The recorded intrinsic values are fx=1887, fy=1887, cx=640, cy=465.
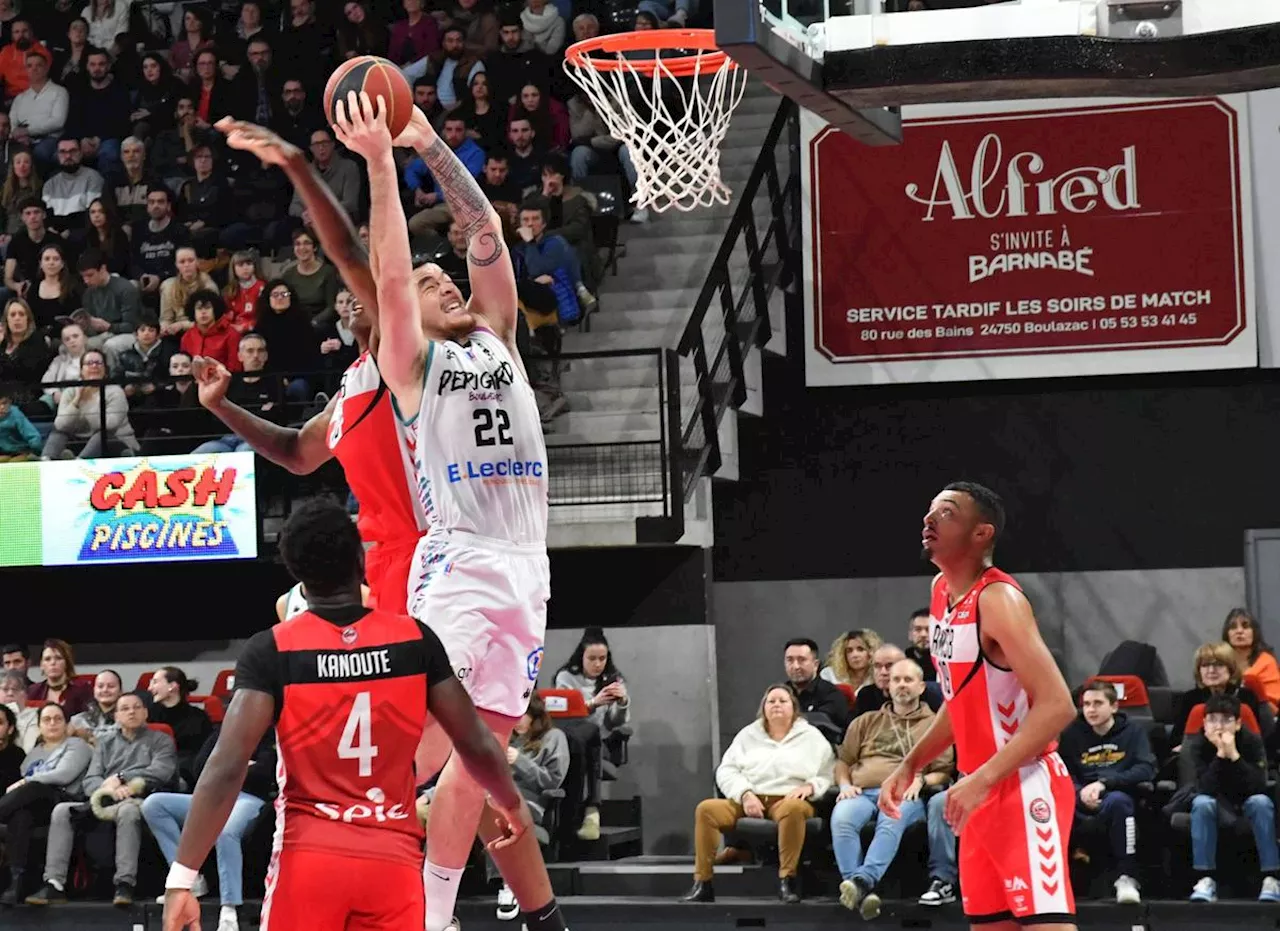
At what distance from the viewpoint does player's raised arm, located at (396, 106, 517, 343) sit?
17.8 feet

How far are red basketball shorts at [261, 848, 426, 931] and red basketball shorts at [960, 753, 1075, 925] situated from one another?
1.97 m

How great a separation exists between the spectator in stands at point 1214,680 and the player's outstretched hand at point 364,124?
23.7ft

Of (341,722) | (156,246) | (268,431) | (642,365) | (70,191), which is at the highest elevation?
(70,191)

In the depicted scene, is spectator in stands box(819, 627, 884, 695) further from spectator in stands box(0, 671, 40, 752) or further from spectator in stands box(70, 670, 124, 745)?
spectator in stands box(0, 671, 40, 752)

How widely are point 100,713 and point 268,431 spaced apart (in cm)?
713

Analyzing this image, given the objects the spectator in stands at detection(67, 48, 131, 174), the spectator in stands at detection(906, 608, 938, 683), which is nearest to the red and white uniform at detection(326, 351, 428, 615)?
the spectator in stands at detection(906, 608, 938, 683)

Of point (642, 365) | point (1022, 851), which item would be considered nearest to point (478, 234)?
point (1022, 851)

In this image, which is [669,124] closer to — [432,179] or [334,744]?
[432,179]

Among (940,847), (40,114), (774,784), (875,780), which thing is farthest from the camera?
(40,114)

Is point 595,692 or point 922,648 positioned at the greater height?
point 922,648

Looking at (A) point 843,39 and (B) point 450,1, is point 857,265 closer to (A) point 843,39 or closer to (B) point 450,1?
(B) point 450,1

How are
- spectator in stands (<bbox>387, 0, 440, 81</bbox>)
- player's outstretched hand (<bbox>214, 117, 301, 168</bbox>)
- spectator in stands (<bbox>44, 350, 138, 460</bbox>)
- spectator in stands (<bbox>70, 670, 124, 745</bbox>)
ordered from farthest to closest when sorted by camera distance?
spectator in stands (<bbox>387, 0, 440, 81</bbox>) < spectator in stands (<bbox>44, 350, 138, 460</bbox>) < spectator in stands (<bbox>70, 670, 124, 745</bbox>) < player's outstretched hand (<bbox>214, 117, 301, 168</bbox>)

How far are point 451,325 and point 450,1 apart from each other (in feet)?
40.3

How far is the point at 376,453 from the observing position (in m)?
5.54
